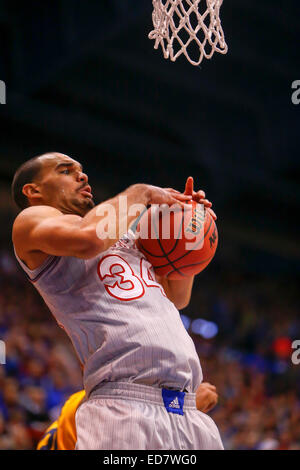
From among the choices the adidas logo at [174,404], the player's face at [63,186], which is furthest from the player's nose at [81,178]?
the adidas logo at [174,404]

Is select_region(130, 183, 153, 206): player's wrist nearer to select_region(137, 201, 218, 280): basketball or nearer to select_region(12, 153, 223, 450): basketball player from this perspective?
select_region(12, 153, 223, 450): basketball player

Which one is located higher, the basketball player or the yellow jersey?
the basketball player

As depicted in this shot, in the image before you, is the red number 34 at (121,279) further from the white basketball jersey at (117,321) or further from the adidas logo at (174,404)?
the adidas logo at (174,404)

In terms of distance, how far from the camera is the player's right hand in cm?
260

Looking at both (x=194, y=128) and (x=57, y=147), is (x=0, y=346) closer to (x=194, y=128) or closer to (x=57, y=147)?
(x=57, y=147)

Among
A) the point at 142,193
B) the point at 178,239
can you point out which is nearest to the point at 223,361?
→ the point at 178,239

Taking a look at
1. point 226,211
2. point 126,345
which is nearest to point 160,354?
point 126,345

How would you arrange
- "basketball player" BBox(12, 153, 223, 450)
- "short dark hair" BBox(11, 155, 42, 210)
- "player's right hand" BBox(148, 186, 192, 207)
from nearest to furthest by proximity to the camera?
"basketball player" BBox(12, 153, 223, 450) < "player's right hand" BBox(148, 186, 192, 207) < "short dark hair" BBox(11, 155, 42, 210)

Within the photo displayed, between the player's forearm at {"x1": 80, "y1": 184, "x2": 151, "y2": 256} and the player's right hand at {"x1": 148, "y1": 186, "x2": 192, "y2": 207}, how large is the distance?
40 mm

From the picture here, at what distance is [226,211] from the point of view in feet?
39.1

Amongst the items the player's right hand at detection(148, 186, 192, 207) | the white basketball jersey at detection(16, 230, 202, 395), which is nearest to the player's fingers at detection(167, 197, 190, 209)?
the player's right hand at detection(148, 186, 192, 207)

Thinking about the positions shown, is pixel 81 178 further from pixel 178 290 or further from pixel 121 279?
pixel 178 290

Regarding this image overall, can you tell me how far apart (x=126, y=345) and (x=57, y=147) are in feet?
25.1

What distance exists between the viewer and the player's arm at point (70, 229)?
7.62 ft
